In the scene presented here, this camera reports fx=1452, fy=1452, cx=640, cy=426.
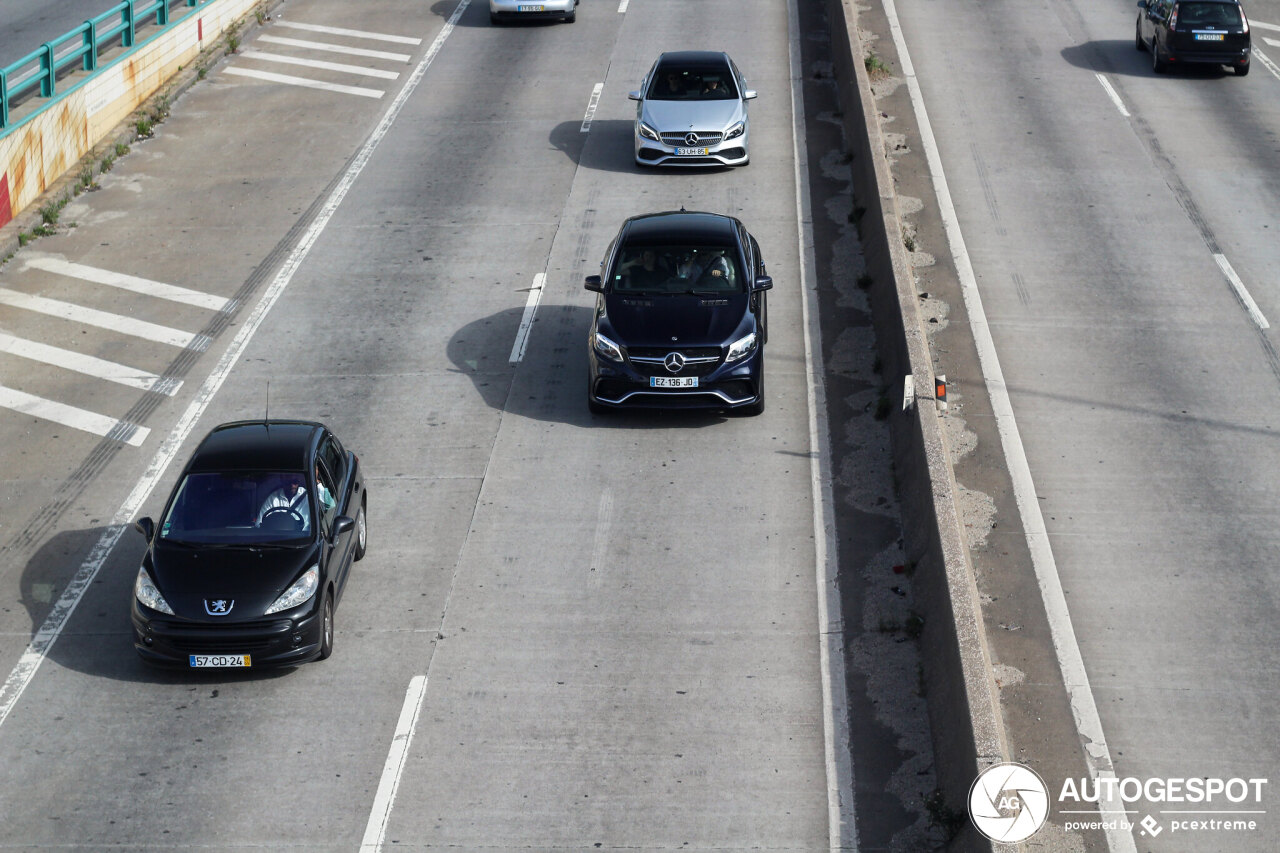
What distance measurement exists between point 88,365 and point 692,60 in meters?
11.7

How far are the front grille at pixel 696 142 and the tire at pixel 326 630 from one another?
13.3 metres

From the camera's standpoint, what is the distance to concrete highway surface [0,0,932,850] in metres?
10.3

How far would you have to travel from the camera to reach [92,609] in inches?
499

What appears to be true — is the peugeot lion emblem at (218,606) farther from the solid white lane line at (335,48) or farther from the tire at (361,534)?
the solid white lane line at (335,48)

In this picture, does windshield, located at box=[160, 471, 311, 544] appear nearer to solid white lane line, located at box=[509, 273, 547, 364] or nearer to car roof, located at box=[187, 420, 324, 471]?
car roof, located at box=[187, 420, 324, 471]

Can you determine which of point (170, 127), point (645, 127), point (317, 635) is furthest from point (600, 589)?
point (170, 127)

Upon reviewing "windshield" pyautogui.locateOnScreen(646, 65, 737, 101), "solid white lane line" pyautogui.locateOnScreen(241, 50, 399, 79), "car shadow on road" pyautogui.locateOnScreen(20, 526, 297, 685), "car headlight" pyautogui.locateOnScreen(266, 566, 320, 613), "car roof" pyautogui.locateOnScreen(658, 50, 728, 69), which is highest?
"car roof" pyautogui.locateOnScreen(658, 50, 728, 69)

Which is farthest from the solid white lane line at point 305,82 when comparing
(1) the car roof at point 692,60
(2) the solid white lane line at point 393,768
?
(2) the solid white lane line at point 393,768

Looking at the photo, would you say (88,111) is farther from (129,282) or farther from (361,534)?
(361,534)

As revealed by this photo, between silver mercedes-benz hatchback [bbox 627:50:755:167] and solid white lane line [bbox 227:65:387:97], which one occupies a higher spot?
silver mercedes-benz hatchback [bbox 627:50:755:167]

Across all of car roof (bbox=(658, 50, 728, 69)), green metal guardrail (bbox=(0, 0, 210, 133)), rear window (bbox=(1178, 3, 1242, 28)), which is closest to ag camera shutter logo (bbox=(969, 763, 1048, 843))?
car roof (bbox=(658, 50, 728, 69))

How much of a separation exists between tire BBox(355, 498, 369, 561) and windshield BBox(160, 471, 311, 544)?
0.99 m

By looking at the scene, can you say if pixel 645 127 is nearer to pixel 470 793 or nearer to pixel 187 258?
pixel 187 258

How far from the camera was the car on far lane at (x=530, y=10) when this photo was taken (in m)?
31.7
